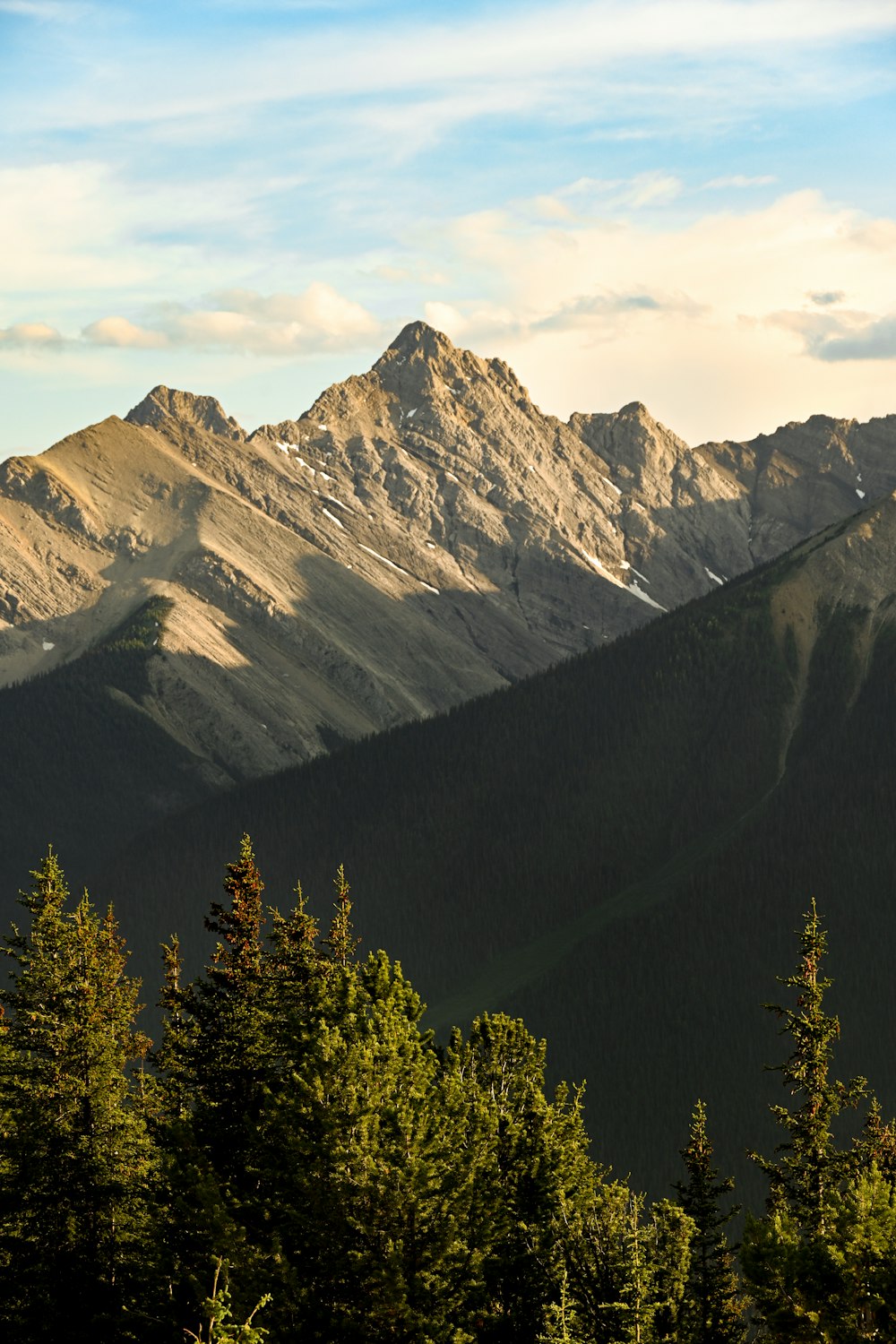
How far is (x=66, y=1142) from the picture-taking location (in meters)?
56.8

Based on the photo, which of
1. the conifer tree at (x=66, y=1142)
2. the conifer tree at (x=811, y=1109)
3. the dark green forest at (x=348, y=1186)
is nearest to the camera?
the dark green forest at (x=348, y=1186)

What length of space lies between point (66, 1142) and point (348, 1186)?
12878mm

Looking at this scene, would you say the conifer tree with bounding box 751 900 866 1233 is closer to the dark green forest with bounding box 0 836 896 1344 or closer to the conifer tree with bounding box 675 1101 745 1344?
the dark green forest with bounding box 0 836 896 1344

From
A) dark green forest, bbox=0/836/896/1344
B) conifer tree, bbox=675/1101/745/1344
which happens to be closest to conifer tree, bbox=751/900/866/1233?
dark green forest, bbox=0/836/896/1344

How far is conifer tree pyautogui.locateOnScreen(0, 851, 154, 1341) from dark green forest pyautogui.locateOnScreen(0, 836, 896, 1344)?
8 centimetres

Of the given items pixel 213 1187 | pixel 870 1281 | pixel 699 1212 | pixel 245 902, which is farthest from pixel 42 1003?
pixel 870 1281

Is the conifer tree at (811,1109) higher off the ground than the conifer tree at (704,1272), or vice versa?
the conifer tree at (811,1109)

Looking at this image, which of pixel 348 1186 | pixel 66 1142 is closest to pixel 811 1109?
pixel 348 1186

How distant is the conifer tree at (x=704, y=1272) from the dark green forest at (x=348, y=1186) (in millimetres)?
112

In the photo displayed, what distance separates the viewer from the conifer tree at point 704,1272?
48.7 meters

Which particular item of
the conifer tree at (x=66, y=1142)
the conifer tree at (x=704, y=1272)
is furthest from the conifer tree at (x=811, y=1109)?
the conifer tree at (x=66, y=1142)

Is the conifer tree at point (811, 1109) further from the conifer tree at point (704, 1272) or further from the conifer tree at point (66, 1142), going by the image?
the conifer tree at point (66, 1142)

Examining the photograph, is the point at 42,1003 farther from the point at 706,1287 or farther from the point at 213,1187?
the point at 706,1287

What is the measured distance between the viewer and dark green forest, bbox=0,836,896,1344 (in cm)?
4647
